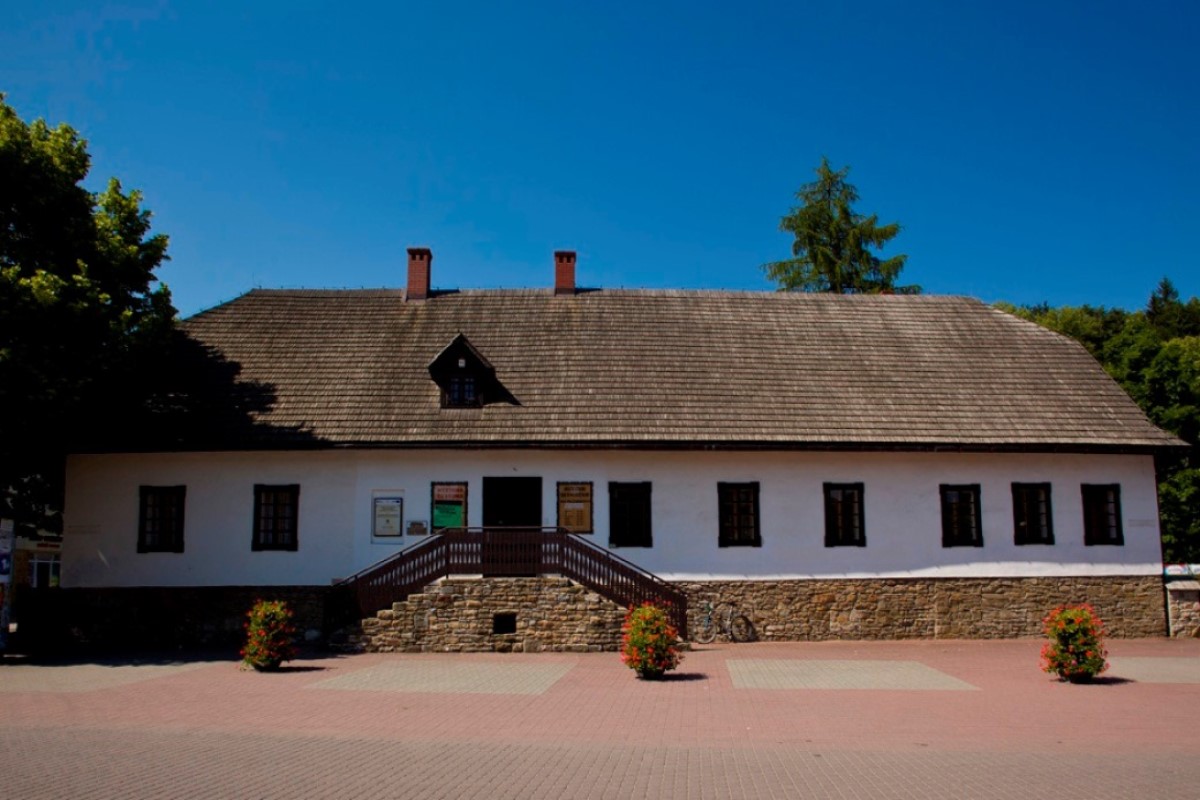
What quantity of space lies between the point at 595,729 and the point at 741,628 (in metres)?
9.68

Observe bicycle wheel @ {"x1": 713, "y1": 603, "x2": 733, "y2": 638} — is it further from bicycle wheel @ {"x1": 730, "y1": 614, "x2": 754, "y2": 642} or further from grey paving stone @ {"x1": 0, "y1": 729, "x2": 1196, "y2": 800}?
grey paving stone @ {"x1": 0, "y1": 729, "x2": 1196, "y2": 800}

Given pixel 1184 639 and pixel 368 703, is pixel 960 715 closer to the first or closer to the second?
pixel 368 703

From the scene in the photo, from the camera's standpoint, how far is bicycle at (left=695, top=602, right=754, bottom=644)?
20391 millimetres

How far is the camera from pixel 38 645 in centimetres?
2023

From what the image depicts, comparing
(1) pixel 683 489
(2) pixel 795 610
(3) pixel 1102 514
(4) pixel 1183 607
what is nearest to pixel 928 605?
(2) pixel 795 610

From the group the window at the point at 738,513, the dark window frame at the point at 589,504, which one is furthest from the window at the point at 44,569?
the window at the point at 738,513

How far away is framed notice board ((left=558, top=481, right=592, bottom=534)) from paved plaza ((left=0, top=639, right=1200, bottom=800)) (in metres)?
3.59

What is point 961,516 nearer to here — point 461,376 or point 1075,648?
point 1075,648

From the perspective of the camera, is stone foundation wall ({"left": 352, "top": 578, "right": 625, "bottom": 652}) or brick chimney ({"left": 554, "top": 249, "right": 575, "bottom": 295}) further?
brick chimney ({"left": 554, "top": 249, "right": 575, "bottom": 295})

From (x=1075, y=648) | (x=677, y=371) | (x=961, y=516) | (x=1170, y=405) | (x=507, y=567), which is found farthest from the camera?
(x=1170, y=405)

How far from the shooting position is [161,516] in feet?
69.4

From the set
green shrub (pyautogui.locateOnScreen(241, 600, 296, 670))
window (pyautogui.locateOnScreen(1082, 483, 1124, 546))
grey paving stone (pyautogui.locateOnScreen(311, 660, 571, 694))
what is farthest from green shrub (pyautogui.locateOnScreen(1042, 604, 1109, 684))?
green shrub (pyautogui.locateOnScreen(241, 600, 296, 670))

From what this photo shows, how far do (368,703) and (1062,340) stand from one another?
839 inches

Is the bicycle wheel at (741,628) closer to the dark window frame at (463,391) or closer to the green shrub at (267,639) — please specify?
the dark window frame at (463,391)
